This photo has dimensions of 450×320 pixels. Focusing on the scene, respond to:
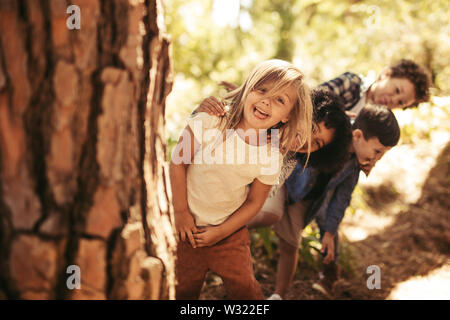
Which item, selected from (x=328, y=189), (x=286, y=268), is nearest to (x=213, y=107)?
(x=328, y=189)

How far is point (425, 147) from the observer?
5.99m

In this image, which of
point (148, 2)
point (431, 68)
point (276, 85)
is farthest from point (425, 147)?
point (148, 2)

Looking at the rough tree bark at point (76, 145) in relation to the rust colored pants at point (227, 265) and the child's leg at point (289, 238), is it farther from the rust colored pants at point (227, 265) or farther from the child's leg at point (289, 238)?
the child's leg at point (289, 238)

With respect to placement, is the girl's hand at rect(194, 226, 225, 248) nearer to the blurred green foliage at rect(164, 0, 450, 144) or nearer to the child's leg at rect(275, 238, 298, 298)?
the child's leg at rect(275, 238, 298, 298)

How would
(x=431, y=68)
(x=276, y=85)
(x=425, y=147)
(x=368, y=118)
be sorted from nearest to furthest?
1. (x=276, y=85)
2. (x=368, y=118)
3. (x=425, y=147)
4. (x=431, y=68)

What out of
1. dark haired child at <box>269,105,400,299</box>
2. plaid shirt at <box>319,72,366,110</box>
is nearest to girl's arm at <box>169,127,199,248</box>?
dark haired child at <box>269,105,400,299</box>

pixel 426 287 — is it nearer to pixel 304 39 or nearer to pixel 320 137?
pixel 320 137

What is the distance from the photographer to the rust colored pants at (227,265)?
71.4 inches

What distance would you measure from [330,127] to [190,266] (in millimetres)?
1177

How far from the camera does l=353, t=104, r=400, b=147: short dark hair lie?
7.74 feet

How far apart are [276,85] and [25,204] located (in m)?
1.23

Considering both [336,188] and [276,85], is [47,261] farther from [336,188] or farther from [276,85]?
[336,188]

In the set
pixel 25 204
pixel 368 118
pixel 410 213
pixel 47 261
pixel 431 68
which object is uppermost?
pixel 431 68

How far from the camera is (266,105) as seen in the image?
68.5 inches
